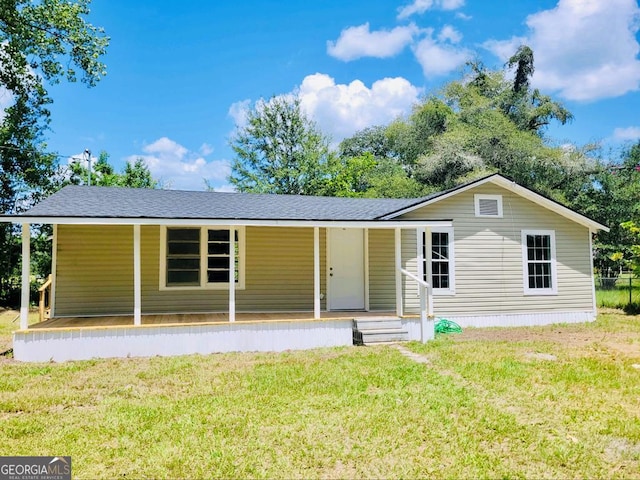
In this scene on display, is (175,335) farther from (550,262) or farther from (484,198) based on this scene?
(550,262)

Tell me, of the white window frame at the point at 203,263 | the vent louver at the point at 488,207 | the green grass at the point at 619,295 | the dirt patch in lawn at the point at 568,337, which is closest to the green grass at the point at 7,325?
the white window frame at the point at 203,263

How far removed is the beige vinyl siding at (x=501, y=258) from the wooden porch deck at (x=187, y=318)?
215 centimetres

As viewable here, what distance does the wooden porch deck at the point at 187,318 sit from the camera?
781cm

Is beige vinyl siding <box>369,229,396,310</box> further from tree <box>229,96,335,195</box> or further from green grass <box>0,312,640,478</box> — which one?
tree <box>229,96,335,195</box>

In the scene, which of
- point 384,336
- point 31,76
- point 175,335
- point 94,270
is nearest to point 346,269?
point 384,336

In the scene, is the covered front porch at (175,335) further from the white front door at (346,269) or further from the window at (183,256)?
the white front door at (346,269)

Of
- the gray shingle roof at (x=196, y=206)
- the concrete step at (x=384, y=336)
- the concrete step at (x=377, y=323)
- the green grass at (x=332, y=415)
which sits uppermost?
the gray shingle roof at (x=196, y=206)

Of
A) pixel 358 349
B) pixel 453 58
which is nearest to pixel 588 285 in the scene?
pixel 358 349

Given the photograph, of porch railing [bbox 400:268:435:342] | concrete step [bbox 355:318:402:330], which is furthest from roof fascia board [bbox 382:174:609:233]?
concrete step [bbox 355:318:402:330]

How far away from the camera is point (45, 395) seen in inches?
206

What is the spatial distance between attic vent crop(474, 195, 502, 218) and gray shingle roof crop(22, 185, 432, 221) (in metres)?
1.95

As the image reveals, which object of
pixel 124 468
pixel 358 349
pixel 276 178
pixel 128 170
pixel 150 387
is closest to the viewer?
pixel 124 468

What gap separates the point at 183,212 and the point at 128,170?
17.7 m

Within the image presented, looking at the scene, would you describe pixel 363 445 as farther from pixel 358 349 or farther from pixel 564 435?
pixel 358 349
